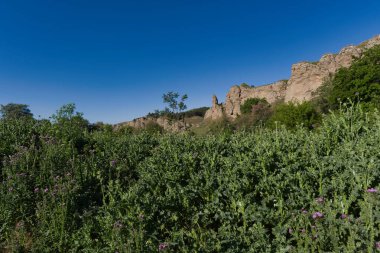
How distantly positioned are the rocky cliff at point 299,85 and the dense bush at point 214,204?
132ft

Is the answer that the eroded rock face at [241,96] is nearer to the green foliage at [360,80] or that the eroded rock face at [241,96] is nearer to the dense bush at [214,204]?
the green foliage at [360,80]

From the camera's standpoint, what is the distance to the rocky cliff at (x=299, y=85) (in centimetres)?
4606

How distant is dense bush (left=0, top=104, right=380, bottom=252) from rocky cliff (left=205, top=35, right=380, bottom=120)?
40120mm

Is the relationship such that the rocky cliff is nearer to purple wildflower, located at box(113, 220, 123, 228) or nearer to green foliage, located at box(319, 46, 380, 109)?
green foliage, located at box(319, 46, 380, 109)

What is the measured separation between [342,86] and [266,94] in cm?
3804

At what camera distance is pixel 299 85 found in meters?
54.7

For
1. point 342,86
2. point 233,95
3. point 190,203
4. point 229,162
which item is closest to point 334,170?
point 229,162

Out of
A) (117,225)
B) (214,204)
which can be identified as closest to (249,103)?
(214,204)

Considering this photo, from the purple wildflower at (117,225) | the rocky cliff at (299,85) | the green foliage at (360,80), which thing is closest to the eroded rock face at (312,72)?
the rocky cliff at (299,85)

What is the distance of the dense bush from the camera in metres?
2.71

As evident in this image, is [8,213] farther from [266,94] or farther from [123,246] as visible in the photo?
[266,94]

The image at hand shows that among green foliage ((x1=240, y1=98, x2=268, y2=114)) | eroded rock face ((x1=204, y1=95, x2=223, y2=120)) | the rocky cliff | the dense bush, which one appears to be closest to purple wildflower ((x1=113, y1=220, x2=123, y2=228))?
the dense bush

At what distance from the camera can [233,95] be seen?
79188 millimetres

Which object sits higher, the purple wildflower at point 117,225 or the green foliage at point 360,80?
the green foliage at point 360,80
